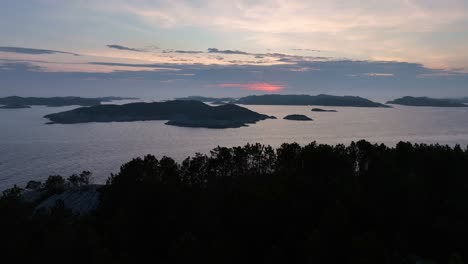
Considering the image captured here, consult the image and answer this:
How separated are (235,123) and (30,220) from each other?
166 m

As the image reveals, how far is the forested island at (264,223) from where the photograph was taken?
70.7ft

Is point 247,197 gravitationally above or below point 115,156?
above

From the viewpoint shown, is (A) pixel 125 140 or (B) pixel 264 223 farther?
(A) pixel 125 140

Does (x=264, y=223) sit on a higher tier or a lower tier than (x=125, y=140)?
higher

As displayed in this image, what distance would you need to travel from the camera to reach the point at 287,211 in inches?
1130

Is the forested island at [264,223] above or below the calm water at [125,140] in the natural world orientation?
above

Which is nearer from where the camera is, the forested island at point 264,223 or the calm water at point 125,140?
the forested island at point 264,223

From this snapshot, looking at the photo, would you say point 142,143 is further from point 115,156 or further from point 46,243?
point 46,243

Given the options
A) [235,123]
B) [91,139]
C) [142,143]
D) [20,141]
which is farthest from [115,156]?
[235,123]

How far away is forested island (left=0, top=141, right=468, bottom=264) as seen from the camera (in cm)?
2156

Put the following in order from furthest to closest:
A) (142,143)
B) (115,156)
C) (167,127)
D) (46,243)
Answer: (167,127)
(142,143)
(115,156)
(46,243)

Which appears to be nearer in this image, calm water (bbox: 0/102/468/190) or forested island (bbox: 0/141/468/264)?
forested island (bbox: 0/141/468/264)

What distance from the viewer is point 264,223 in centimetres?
2783

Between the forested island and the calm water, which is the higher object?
the forested island
